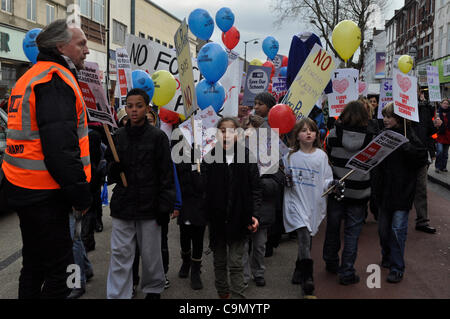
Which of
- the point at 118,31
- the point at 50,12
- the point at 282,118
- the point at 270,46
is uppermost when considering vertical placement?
the point at 118,31

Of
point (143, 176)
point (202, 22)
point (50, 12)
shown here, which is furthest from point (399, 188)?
point (50, 12)

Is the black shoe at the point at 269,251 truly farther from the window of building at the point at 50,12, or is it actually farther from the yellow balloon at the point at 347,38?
the window of building at the point at 50,12

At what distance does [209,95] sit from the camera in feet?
21.5

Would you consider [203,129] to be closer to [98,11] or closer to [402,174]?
[402,174]

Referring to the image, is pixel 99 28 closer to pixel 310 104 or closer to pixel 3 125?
pixel 3 125

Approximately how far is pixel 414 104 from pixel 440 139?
7574 millimetres

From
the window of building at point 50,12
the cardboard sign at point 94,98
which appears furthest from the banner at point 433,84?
the window of building at point 50,12

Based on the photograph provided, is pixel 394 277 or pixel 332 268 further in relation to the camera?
pixel 332 268

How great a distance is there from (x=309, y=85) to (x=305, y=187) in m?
1.69

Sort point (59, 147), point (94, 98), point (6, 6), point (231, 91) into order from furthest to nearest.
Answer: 1. point (6, 6)
2. point (231, 91)
3. point (94, 98)
4. point (59, 147)

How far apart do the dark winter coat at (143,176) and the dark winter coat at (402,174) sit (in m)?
2.30

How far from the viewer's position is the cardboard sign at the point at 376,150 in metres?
3.95

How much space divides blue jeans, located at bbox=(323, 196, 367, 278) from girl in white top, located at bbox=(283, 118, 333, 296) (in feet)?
0.90
